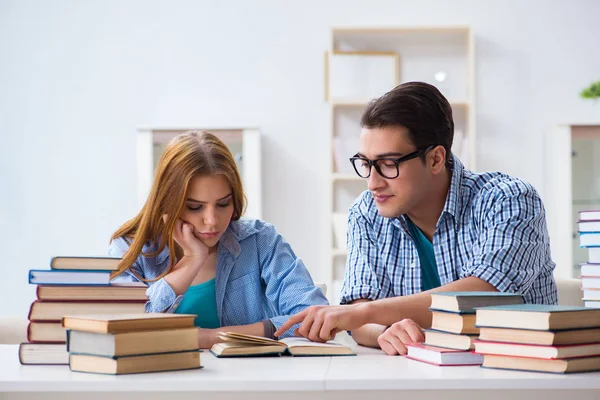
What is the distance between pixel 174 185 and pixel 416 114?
660 mm

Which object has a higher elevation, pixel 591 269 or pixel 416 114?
pixel 416 114

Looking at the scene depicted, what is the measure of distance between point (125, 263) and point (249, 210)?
8.40 ft

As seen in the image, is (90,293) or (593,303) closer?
(90,293)

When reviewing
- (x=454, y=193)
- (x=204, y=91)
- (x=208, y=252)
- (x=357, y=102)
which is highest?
(x=204, y=91)

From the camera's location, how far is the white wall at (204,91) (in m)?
4.61

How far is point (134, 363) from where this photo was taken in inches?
50.3

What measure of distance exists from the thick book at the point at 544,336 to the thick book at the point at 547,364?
28 mm

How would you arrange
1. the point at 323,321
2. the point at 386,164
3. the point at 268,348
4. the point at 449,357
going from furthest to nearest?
1. the point at 386,164
2. the point at 323,321
3. the point at 268,348
4. the point at 449,357

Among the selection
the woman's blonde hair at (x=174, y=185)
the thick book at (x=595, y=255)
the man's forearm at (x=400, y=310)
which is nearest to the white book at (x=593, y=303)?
the thick book at (x=595, y=255)

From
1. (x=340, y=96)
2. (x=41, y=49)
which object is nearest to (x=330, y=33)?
(x=340, y=96)

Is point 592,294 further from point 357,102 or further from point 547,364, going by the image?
point 357,102

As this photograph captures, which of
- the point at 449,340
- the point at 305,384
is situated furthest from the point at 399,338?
the point at 305,384

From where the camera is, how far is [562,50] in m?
4.61

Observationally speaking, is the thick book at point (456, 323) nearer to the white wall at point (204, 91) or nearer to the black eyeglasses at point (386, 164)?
the black eyeglasses at point (386, 164)
